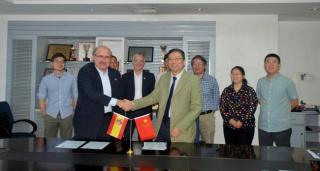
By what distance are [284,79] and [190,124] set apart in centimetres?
127

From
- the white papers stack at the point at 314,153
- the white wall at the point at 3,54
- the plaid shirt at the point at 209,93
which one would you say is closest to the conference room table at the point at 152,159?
the white papers stack at the point at 314,153

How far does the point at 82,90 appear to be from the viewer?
10.2ft

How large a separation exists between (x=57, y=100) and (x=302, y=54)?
174 inches

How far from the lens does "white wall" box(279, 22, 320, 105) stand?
5.98 meters

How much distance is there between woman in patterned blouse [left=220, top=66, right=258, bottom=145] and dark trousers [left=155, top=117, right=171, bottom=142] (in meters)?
0.94

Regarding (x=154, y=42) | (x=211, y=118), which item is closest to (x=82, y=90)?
(x=211, y=118)

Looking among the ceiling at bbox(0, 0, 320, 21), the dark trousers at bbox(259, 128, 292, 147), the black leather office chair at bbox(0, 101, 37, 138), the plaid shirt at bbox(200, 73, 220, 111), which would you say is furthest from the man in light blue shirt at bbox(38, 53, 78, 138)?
the dark trousers at bbox(259, 128, 292, 147)

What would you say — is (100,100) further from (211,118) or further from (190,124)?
(211,118)

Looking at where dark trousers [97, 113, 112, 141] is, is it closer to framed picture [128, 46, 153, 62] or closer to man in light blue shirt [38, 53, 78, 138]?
man in light blue shirt [38, 53, 78, 138]

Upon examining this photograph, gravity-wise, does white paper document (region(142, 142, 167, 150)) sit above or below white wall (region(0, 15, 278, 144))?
below

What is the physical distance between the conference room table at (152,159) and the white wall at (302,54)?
13.3 feet

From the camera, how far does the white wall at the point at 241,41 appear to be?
17.1 ft

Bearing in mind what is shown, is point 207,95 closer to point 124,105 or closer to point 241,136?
point 241,136

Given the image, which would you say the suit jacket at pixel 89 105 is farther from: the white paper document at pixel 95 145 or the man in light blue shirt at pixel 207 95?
the man in light blue shirt at pixel 207 95
